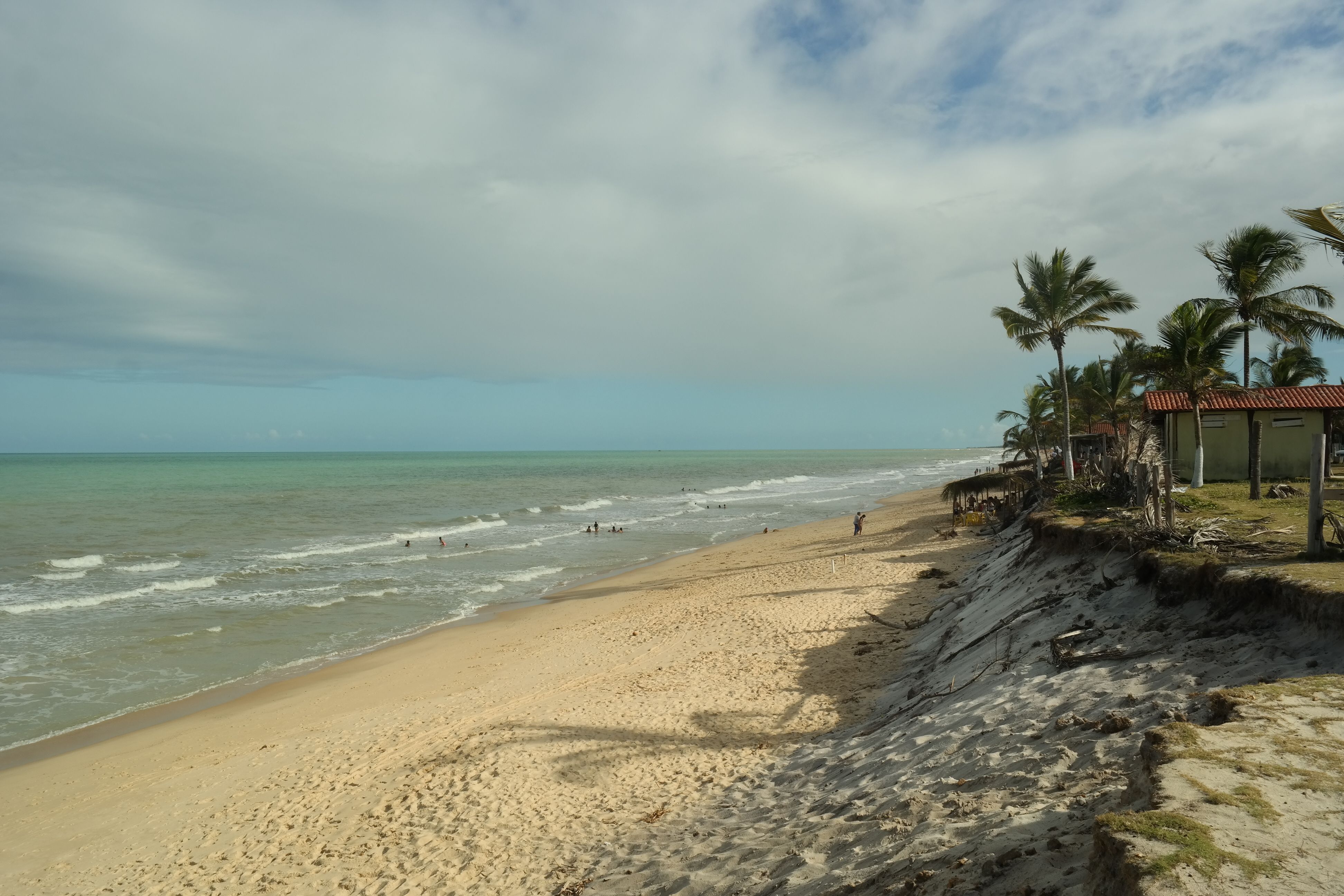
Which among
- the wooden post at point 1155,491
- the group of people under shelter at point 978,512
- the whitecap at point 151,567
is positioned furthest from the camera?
the group of people under shelter at point 978,512

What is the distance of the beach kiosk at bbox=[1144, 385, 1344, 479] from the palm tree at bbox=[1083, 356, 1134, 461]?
577 cm

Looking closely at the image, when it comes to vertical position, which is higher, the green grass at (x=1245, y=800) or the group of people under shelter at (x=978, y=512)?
the green grass at (x=1245, y=800)

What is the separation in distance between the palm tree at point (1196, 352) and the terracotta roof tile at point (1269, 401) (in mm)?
1256

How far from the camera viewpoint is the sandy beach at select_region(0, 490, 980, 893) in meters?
7.34

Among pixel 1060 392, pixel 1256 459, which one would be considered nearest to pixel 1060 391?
pixel 1060 392

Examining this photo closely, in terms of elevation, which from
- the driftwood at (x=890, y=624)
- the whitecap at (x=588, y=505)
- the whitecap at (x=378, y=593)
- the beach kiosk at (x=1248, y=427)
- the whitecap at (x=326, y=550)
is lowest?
the whitecap at (x=378, y=593)

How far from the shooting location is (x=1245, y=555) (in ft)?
26.3

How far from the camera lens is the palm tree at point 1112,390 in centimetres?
3159

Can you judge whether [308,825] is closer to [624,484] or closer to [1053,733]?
[1053,733]

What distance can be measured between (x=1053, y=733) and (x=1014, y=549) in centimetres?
1043

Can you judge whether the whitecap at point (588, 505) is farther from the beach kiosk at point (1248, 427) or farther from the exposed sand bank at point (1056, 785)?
the exposed sand bank at point (1056, 785)

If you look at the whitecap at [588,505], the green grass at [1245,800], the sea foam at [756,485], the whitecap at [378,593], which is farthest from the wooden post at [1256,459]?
the sea foam at [756,485]

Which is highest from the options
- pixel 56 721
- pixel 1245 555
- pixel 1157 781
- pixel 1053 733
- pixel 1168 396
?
pixel 1168 396

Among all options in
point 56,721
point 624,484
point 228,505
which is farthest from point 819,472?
point 56,721
